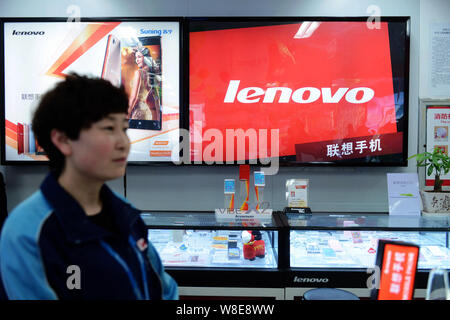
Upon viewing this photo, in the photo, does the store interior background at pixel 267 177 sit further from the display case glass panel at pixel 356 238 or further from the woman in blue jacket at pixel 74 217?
the woman in blue jacket at pixel 74 217

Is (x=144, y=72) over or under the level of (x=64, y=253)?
over

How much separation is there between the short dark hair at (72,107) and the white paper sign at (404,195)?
227cm

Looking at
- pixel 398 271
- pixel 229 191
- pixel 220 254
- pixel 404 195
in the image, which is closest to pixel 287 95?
pixel 229 191

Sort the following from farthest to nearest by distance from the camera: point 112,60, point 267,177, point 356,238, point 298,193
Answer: point 267,177, point 112,60, point 298,193, point 356,238

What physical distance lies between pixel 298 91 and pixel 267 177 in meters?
0.81

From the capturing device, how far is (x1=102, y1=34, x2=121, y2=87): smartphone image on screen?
113 inches

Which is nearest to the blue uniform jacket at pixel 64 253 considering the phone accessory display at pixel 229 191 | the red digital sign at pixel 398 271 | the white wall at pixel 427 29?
the red digital sign at pixel 398 271

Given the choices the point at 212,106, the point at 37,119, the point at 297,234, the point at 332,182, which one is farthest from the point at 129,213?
the point at 332,182

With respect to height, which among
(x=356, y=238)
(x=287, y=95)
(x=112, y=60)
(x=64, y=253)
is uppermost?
(x=112, y=60)

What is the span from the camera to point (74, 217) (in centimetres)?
81

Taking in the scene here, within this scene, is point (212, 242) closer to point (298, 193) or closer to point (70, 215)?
point (298, 193)

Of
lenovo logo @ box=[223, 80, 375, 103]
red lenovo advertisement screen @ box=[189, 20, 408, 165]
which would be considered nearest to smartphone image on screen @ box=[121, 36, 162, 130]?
red lenovo advertisement screen @ box=[189, 20, 408, 165]

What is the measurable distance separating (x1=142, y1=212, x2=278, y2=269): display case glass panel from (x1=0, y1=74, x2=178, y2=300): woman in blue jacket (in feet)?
4.09

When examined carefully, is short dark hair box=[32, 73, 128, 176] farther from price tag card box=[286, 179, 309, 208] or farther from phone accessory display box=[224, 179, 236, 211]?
price tag card box=[286, 179, 309, 208]
